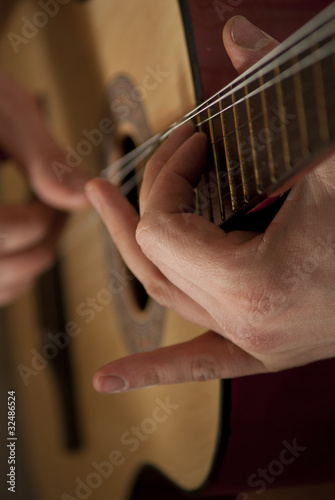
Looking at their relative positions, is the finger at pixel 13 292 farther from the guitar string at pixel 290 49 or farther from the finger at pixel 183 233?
the guitar string at pixel 290 49

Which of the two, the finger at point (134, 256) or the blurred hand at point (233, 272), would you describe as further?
the finger at point (134, 256)

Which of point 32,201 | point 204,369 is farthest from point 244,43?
point 32,201

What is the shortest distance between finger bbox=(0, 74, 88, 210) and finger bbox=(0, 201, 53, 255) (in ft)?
0.10

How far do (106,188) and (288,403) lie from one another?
1.25ft

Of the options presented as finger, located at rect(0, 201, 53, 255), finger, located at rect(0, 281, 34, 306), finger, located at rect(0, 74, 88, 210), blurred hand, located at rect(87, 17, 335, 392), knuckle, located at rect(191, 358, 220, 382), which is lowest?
knuckle, located at rect(191, 358, 220, 382)

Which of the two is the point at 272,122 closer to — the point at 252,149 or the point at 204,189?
the point at 252,149

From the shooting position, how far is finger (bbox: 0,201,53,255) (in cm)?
94

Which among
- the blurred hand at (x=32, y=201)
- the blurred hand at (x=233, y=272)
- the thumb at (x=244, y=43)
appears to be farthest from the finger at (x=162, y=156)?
the blurred hand at (x=32, y=201)

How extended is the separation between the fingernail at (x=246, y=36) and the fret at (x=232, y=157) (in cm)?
6

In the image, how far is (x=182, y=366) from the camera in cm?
61

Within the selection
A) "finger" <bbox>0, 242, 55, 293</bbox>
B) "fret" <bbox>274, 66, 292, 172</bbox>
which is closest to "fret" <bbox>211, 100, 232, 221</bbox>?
"fret" <bbox>274, 66, 292, 172</bbox>

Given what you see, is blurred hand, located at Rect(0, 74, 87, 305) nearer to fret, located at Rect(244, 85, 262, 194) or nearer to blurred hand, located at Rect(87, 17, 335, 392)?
blurred hand, located at Rect(87, 17, 335, 392)

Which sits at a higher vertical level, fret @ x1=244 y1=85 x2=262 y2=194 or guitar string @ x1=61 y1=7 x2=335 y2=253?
guitar string @ x1=61 y1=7 x2=335 y2=253

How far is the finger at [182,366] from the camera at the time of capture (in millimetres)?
594
